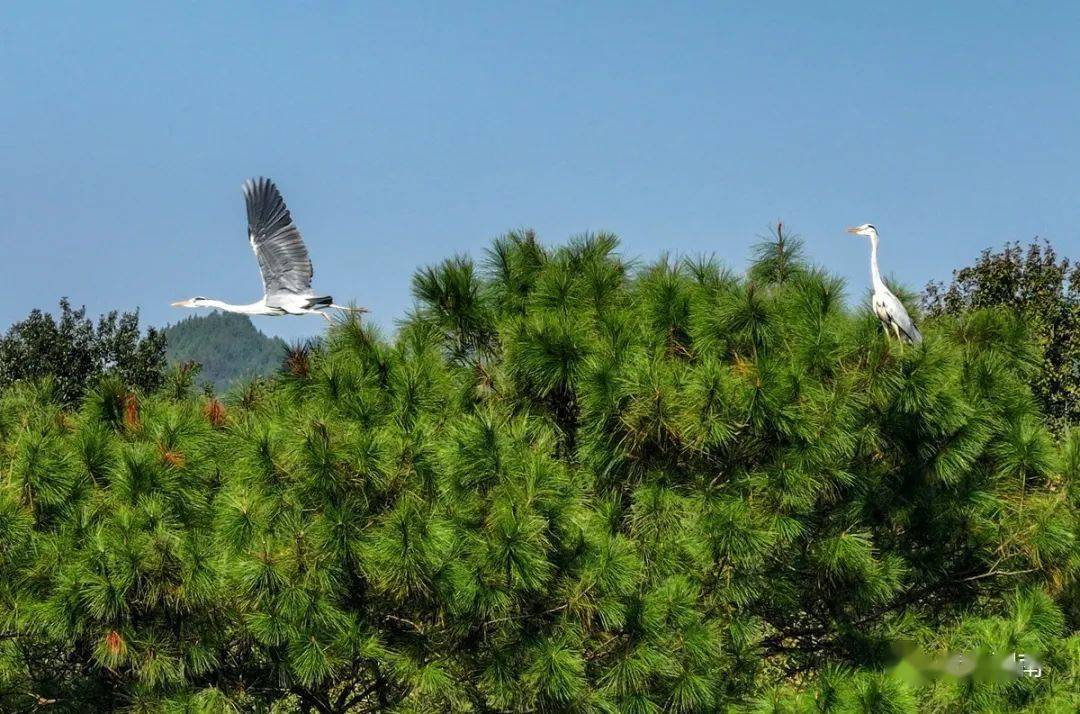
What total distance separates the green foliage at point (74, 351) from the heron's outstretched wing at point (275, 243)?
40.3 ft

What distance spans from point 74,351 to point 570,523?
18823 mm

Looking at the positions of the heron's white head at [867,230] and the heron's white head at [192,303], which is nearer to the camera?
the heron's white head at [867,230]

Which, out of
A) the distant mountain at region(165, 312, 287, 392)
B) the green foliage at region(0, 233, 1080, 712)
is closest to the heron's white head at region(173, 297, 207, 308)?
the green foliage at region(0, 233, 1080, 712)

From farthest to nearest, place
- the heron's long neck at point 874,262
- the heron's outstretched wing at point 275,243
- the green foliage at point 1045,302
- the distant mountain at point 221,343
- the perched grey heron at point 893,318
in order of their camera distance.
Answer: the distant mountain at point 221,343, the green foliage at point 1045,302, the heron's outstretched wing at point 275,243, the heron's long neck at point 874,262, the perched grey heron at point 893,318

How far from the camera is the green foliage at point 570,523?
5.43m

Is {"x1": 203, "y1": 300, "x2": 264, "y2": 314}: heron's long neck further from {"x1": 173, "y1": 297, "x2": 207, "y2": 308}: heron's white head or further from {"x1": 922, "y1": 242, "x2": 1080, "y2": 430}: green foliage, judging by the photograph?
{"x1": 922, "y1": 242, "x2": 1080, "y2": 430}: green foliage

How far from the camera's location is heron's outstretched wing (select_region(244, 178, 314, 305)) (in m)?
9.51

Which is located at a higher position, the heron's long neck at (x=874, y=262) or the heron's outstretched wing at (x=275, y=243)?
the heron's outstretched wing at (x=275, y=243)

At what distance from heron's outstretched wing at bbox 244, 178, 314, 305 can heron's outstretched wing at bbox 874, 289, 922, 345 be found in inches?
182

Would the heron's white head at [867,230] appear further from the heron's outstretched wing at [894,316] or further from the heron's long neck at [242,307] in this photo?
the heron's long neck at [242,307]

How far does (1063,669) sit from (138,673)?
13.0ft

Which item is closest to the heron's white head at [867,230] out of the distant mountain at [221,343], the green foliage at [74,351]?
the green foliage at [74,351]

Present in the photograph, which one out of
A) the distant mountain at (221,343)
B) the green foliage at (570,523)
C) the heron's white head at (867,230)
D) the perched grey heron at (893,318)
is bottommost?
the green foliage at (570,523)

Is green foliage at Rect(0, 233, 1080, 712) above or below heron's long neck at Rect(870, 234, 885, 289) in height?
below
